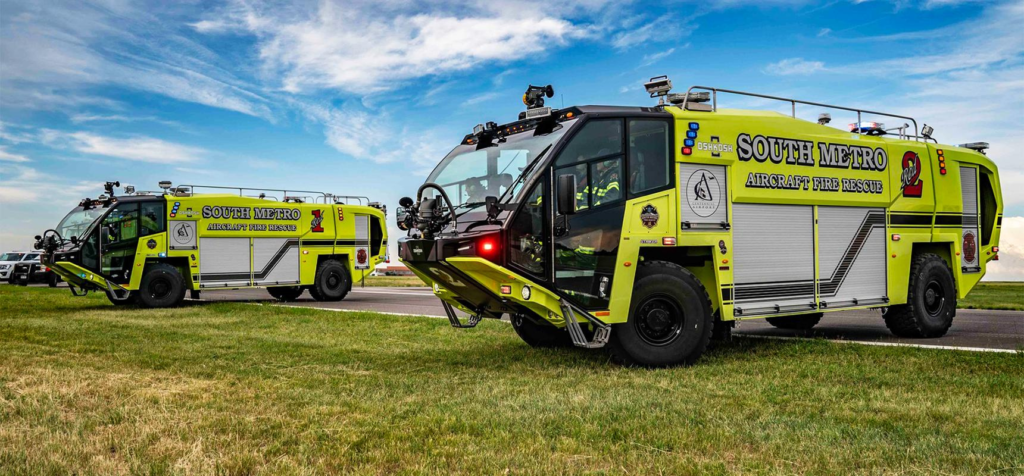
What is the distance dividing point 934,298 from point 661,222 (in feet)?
18.4

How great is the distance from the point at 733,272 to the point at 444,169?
3532mm

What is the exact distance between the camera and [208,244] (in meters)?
21.4

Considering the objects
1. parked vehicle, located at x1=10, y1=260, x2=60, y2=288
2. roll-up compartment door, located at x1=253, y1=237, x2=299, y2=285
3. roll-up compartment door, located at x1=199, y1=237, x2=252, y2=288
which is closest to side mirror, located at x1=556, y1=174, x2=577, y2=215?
roll-up compartment door, located at x1=199, y1=237, x2=252, y2=288

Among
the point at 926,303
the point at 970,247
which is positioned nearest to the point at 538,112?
the point at 926,303

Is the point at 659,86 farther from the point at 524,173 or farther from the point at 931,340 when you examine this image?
the point at 931,340

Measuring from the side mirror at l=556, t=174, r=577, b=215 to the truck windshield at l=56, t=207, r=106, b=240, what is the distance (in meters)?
16.3

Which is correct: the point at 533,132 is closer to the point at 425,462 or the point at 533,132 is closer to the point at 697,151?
the point at 697,151

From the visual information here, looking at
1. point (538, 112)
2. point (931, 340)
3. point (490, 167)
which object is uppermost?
point (538, 112)

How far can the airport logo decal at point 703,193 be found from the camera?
8672 millimetres

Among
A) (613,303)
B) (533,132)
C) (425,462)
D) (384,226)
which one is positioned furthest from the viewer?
(384,226)

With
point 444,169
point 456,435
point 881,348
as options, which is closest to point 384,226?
point 444,169

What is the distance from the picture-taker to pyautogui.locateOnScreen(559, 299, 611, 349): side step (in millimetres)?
7953

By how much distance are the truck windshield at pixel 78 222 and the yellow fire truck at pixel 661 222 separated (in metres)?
14.2

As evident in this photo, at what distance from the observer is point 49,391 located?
7168 millimetres
